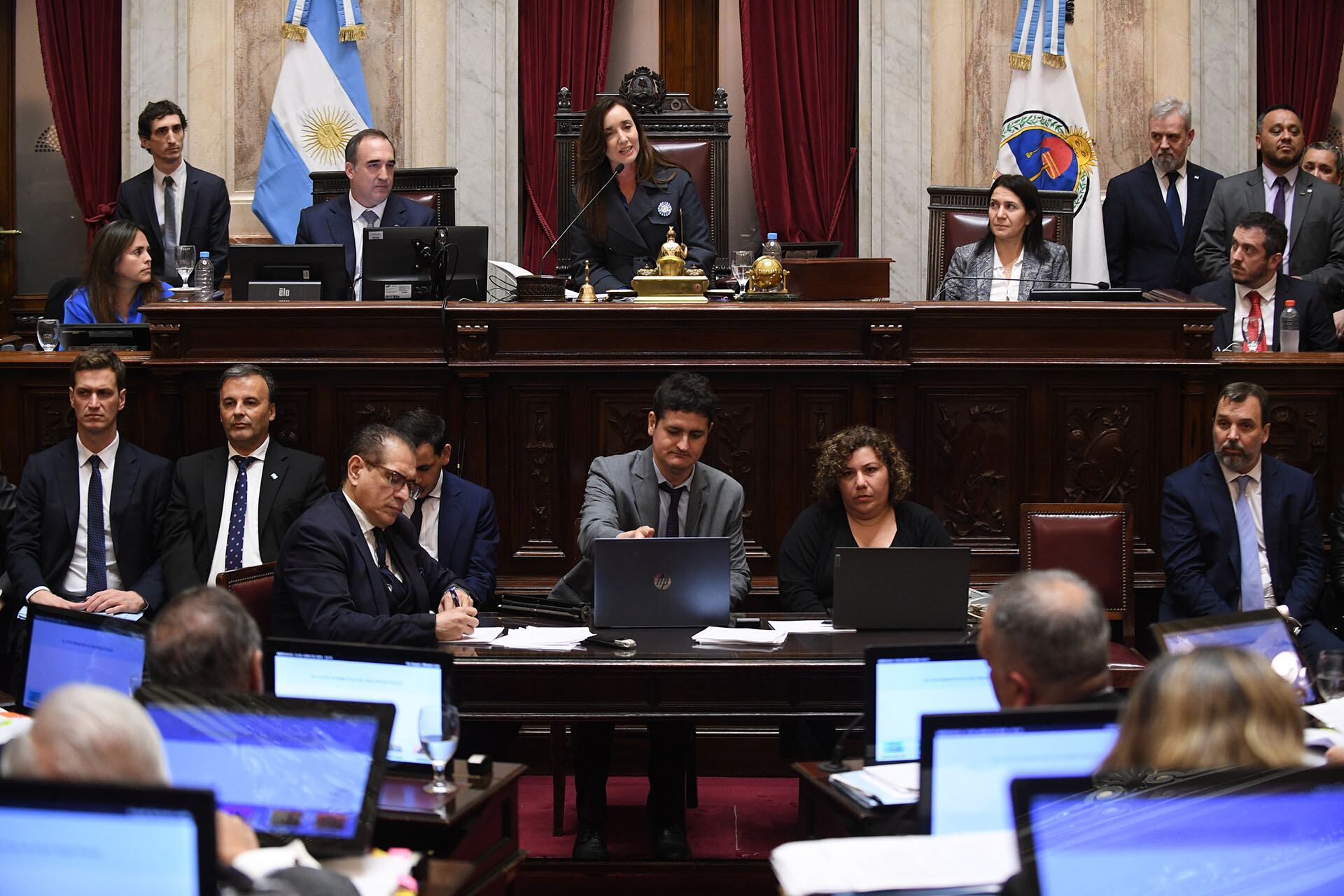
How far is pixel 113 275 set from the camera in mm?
6145

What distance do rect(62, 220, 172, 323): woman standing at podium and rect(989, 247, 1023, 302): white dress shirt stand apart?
3.37 meters

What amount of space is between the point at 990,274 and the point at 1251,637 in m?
2.94

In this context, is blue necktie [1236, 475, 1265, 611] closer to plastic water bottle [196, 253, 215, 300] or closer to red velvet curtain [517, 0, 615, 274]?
plastic water bottle [196, 253, 215, 300]

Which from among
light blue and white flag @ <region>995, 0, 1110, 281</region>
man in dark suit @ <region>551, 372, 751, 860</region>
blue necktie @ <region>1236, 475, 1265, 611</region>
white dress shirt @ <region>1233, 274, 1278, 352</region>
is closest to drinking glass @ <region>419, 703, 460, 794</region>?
man in dark suit @ <region>551, 372, 751, 860</region>

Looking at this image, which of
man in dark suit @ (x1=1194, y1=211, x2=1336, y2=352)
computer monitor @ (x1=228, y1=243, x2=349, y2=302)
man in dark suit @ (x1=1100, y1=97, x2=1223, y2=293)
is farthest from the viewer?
man in dark suit @ (x1=1100, y1=97, x2=1223, y2=293)

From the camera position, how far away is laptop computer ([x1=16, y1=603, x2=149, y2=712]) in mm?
3406

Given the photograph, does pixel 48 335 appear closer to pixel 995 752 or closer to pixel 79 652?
pixel 79 652

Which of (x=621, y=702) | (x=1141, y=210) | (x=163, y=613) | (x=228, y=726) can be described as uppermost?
(x=1141, y=210)

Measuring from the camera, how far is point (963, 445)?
222 inches

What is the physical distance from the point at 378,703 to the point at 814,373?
3275 millimetres

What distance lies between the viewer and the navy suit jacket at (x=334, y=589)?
404 centimetres

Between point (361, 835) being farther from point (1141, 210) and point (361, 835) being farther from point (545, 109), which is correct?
point (545, 109)

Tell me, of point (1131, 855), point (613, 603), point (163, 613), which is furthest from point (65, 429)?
point (1131, 855)

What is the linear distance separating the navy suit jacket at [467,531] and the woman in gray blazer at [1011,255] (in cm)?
228
